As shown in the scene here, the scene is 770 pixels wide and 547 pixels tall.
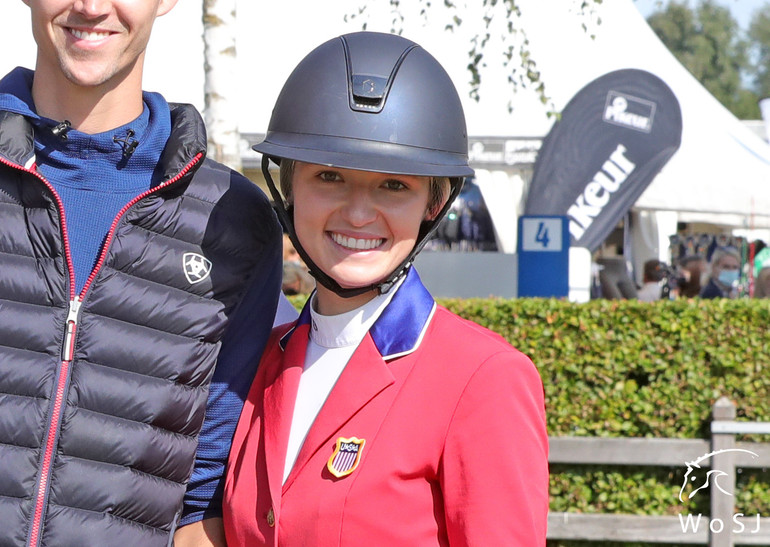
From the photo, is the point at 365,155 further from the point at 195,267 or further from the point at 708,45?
the point at 708,45

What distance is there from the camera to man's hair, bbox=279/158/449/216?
6.94ft

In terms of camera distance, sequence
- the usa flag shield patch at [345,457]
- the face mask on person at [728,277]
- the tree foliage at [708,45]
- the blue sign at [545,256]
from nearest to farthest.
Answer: the usa flag shield patch at [345,457] → the blue sign at [545,256] → the face mask on person at [728,277] → the tree foliage at [708,45]

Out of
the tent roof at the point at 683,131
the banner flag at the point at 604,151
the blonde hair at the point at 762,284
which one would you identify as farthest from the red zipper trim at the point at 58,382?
the tent roof at the point at 683,131

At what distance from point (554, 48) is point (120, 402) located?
8.86 meters

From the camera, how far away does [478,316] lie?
6.01 metres

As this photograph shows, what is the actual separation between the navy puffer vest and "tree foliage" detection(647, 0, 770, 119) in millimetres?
66306

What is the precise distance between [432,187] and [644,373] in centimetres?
Answer: 413

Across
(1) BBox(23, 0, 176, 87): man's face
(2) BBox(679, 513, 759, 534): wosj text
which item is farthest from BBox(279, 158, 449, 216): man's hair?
(2) BBox(679, 513, 759, 534): wosj text

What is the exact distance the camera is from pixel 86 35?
208cm

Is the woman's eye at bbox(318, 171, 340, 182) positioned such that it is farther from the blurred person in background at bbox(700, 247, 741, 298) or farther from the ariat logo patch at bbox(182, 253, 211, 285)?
the blurred person in background at bbox(700, 247, 741, 298)

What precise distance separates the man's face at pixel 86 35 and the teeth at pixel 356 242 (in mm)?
598

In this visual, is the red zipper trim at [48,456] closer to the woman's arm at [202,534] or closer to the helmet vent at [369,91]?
the woman's arm at [202,534]

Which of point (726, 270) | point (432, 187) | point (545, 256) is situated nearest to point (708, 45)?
point (726, 270)

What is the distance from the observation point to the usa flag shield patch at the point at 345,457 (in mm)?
1838
